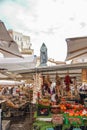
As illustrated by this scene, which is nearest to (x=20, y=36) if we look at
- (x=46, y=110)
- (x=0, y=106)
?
(x=0, y=106)

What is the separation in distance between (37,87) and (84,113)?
113 inches

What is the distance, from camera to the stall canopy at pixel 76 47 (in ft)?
19.2

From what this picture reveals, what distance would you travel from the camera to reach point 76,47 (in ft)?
19.5

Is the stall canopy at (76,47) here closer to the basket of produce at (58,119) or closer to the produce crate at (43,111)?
the basket of produce at (58,119)

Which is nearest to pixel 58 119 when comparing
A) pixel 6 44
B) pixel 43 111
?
pixel 43 111

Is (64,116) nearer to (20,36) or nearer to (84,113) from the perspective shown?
(84,113)

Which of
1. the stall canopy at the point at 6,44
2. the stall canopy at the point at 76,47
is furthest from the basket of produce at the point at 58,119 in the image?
the stall canopy at the point at 6,44

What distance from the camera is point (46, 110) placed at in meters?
8.75

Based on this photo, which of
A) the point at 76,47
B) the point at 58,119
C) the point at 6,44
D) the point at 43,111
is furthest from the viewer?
the point at 43,111

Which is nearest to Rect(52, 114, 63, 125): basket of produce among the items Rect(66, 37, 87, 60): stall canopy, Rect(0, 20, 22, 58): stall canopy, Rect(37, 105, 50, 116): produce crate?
Rect(37, 105, 50, 116): produce crate

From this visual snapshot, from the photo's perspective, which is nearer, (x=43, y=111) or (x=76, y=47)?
(x=76, y=47)

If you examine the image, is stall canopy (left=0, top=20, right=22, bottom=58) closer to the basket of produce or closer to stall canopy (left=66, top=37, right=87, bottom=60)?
stall canopy (left=66, top=37, right=87, bottom=60)

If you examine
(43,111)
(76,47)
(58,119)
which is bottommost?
(58,119)

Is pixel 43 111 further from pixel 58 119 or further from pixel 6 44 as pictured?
pixel 6 44
